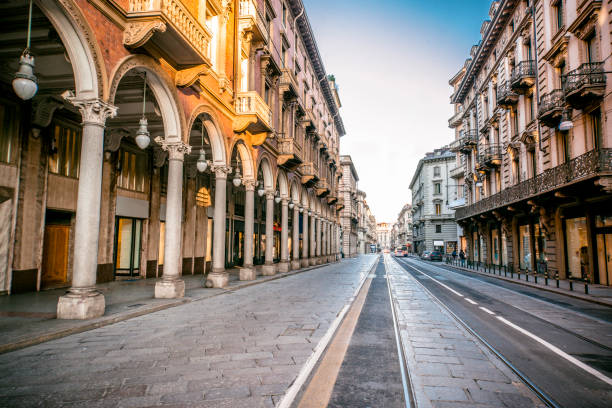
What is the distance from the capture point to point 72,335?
271 inches

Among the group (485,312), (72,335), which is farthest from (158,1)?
(485,312)

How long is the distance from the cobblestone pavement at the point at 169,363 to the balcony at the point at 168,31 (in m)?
7.26

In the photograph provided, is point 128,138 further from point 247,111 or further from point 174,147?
point 174,147

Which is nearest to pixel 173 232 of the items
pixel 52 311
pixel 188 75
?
pixel 52 311

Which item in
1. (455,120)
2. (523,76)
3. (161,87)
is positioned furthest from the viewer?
(455,120)

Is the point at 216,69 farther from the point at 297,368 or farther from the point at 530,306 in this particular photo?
the point at 530,306

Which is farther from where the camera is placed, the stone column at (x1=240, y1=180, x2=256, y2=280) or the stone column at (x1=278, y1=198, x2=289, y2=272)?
the stone column at (x1=278, y1=198, x2=289, y2=272)

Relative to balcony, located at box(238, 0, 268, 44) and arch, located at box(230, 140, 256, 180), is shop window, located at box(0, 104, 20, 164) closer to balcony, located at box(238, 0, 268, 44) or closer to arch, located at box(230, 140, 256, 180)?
arch, located at box(230, 140, 256, 180)

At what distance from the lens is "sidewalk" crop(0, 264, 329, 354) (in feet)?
21.0

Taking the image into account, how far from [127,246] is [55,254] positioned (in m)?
3.90

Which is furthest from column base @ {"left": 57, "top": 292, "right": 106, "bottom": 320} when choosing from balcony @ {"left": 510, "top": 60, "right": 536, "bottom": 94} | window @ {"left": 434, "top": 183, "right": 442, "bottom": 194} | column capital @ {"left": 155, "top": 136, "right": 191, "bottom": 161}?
window @ {"left": 434, "top": 183, "right": 442, "bottom": 194}

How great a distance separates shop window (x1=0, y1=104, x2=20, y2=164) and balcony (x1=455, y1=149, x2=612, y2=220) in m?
21.7

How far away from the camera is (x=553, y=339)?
273 inches

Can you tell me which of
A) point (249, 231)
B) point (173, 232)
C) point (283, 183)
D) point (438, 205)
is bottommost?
point (173, 232)
